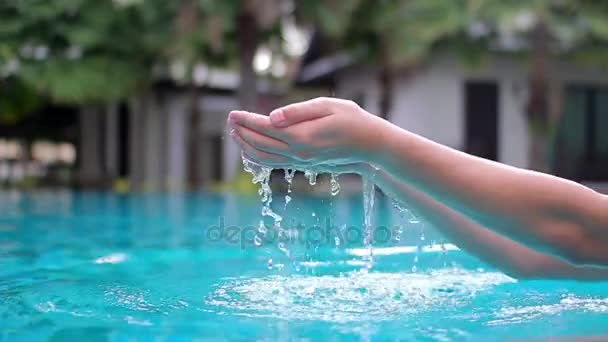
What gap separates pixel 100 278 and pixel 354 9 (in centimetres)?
1226

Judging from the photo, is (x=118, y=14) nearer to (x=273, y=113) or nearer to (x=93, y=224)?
(x=93, y=224)

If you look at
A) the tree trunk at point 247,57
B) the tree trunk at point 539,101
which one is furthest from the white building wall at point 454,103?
the tree trunk at point 247,57

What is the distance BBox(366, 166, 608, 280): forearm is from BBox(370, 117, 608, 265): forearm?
0.48 meters

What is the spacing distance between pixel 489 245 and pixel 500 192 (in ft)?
2.71

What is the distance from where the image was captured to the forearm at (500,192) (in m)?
2.50

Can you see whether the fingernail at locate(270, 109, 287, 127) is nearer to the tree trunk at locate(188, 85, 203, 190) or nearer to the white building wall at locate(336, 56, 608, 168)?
the white building wall at locate(336, 56, 608, 168)

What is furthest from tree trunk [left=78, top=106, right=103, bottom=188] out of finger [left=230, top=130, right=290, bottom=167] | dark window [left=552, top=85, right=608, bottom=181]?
finger [left=230, top=130, right=290, bottom=167]

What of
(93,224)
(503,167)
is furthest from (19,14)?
(503,167)

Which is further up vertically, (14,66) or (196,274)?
(14,66)

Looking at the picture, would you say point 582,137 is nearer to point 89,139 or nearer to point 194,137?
point 194,137

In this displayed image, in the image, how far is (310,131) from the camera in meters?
2.41

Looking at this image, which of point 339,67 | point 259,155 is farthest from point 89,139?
point 259,155

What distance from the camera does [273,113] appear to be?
239 centimetres

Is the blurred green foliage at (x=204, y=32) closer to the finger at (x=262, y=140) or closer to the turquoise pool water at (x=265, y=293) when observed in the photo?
the turquoise pool water at (x=265, y=293)
